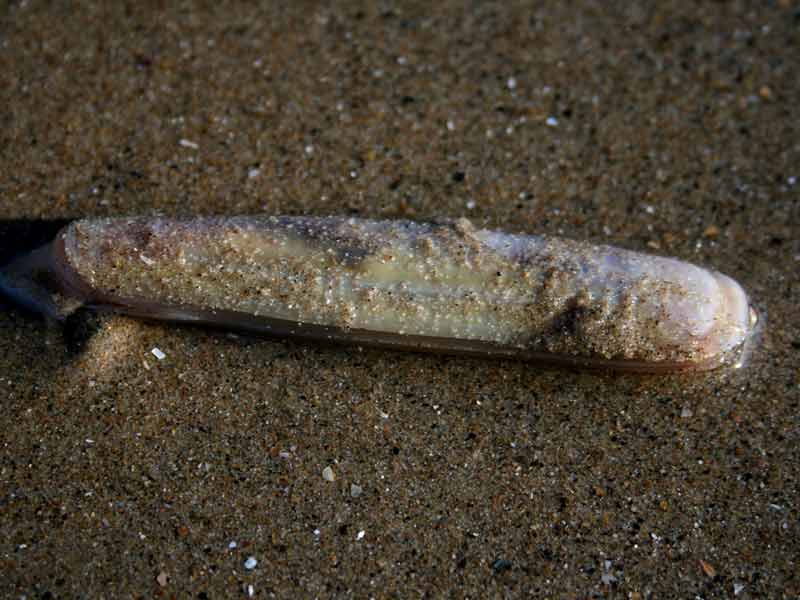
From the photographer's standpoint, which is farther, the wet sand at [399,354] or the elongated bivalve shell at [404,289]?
the elongated bivalve shell at [404,289]

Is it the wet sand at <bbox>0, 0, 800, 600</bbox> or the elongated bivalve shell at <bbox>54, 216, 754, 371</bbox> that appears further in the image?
the elongated bivalve shell at <bbox>54, 216, 754, 371</bbox>

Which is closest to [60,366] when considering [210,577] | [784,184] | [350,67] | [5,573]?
[5,573]

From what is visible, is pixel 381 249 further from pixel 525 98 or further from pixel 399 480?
pixel 525 98

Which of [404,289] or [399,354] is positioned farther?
[399,354]

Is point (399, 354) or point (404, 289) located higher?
point (404, 289)
